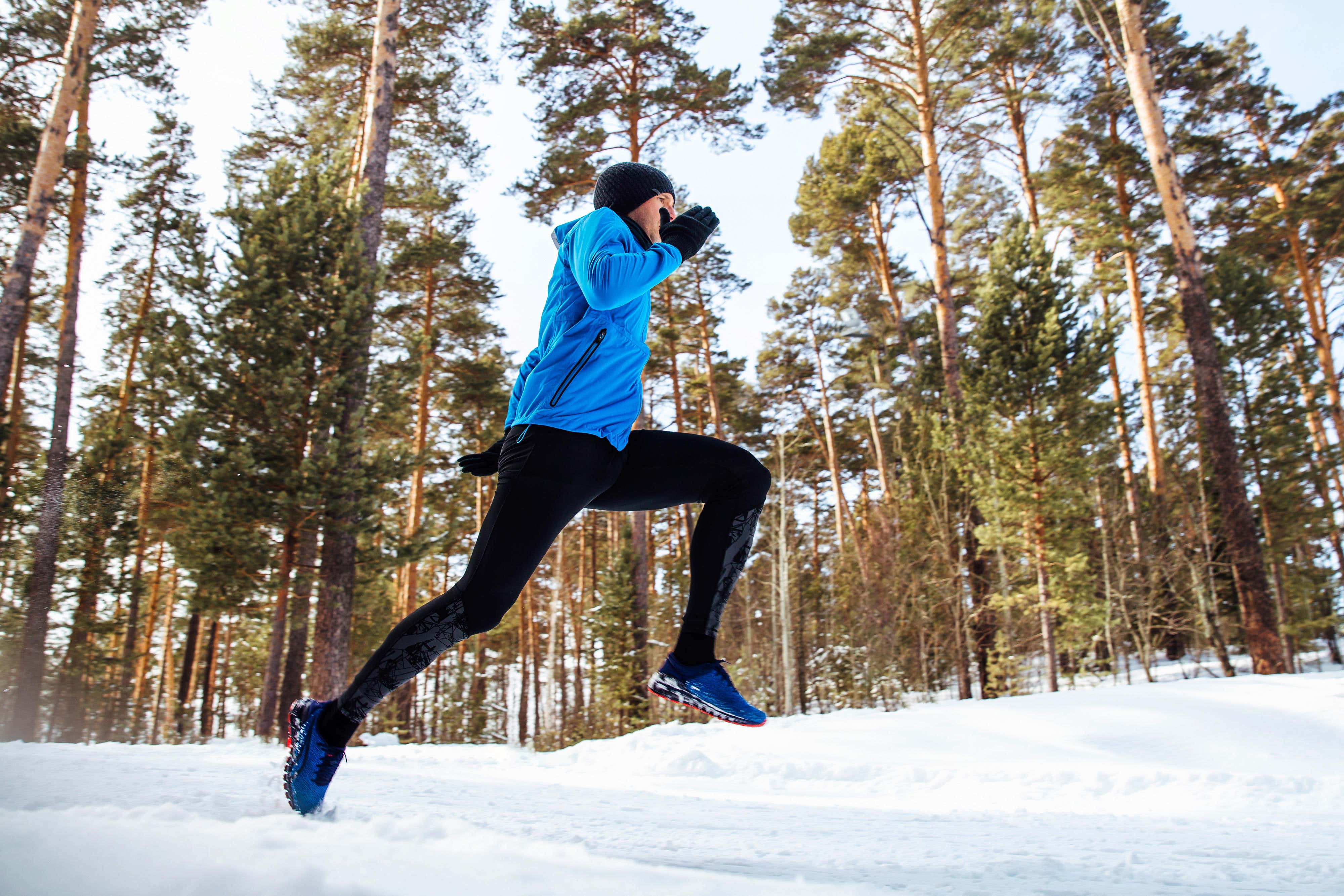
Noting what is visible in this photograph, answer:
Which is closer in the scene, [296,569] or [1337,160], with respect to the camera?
[296,569]

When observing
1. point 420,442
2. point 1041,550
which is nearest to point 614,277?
point 1041,550

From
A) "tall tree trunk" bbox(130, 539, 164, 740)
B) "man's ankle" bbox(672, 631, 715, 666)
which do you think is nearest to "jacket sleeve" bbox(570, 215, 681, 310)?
"man's ankle" bbox(672, 631, 715, 666)

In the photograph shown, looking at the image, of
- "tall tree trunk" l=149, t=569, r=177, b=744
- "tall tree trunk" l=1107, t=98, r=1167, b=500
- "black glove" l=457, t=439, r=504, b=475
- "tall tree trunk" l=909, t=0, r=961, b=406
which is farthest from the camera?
"tall tree trunk" l=149, t=569, r=177, b=744

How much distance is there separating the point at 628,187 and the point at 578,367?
64 cm

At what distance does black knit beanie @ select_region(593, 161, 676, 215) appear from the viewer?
7.08 ft

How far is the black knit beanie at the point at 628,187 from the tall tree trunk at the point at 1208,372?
9.97 meters

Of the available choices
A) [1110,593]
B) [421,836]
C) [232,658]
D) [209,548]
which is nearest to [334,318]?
[209,548]

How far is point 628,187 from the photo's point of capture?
85.3 inches

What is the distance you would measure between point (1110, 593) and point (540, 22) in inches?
532

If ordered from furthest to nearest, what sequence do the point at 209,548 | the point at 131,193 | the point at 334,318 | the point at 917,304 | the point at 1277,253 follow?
the point at 917,304
the point at 1277,253
the point at 131,193
the point at 334,318
the point at 209,548

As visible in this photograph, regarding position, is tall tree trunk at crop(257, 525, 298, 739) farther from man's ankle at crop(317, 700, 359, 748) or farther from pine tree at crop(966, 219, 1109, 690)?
pine tree at crop(966, 219, 1109, 690)

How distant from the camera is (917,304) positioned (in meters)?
20.1

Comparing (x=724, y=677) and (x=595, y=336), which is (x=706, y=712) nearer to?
(x=724, y=677)

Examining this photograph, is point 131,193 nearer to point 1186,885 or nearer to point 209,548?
point 209,548
